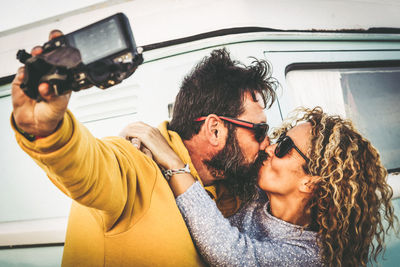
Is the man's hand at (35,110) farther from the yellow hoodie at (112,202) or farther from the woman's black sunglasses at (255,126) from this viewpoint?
the woman's black sunglasses at (255,126)

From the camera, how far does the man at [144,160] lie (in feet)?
2.04

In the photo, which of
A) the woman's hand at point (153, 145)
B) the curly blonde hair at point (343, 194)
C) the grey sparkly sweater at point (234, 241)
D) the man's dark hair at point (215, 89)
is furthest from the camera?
the man's dark hair at point (215, 89)

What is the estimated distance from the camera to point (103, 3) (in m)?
1.91

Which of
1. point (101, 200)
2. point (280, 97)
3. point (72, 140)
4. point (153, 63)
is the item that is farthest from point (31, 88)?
point (280, 97)

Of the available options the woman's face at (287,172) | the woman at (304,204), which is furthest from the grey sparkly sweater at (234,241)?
the woman's face at (287,172)

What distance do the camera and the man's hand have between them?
0.02 metres

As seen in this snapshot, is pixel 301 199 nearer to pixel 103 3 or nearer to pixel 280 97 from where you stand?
pixel 280 97

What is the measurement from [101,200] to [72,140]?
25 centimetres

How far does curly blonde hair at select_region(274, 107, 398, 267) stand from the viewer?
4.59ft

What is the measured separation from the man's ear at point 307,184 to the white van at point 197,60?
556 millimetres

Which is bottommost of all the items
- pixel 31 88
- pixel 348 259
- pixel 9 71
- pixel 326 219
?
pixel 348 259

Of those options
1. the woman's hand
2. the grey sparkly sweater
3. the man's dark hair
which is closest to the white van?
the man's dark hair

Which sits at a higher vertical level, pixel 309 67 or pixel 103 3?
pixel 103 3

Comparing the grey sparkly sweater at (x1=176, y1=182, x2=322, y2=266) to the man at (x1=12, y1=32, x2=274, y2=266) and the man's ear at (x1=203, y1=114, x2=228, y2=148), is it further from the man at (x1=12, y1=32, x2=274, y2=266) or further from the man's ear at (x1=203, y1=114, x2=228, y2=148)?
the man's ear at (x1=203, y1=114, x2=228, y2=148)
